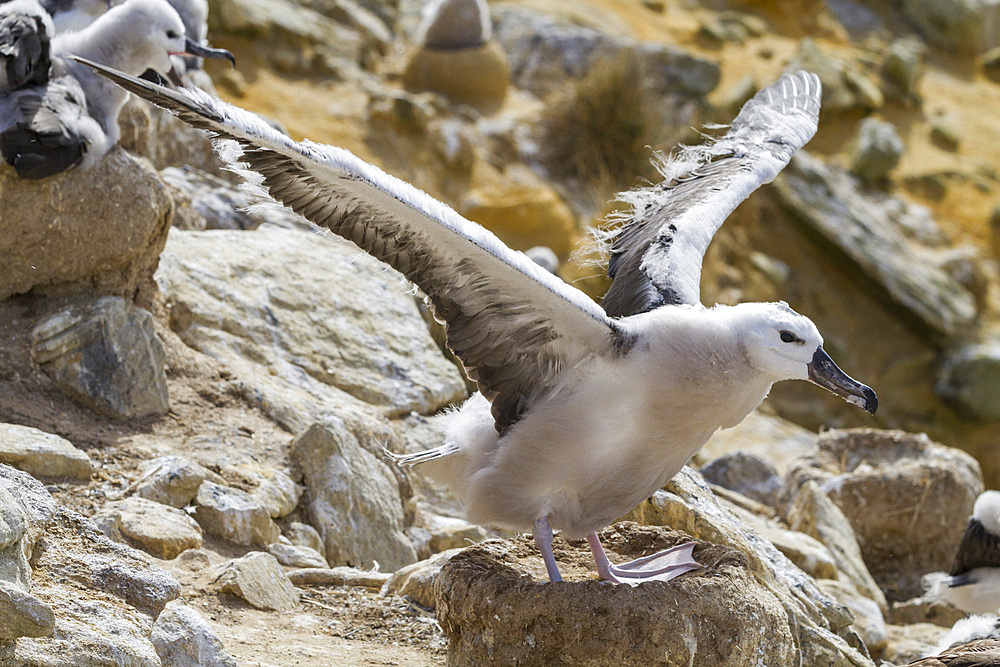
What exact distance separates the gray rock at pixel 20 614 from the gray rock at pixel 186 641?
56 centimetres

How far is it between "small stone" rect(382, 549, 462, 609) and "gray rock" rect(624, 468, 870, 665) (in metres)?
0.99

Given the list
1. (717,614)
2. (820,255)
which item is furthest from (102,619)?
(820,255)

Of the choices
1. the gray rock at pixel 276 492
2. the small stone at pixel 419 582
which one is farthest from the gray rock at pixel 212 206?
the small stone at pixel 419 582

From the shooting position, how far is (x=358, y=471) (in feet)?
20.0

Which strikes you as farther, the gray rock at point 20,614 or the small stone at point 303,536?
the small stone at point 303,536

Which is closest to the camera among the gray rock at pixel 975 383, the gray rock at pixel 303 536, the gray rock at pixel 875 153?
the gray rock at pixel 303 536

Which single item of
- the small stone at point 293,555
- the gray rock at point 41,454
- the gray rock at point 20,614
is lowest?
the small stone at point 293,555

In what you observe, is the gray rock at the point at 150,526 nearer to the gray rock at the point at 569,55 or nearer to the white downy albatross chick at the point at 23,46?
the white downy albatross chick at the point at 23,46

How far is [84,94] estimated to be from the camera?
620 cm

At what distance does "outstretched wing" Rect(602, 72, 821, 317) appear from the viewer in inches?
204

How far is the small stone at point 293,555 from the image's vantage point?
549 centimetres

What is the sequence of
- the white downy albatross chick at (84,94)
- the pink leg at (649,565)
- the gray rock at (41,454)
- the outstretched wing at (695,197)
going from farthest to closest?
the white downy albatross chick at (84,94) < the outstretched wing at (695,197) < the gray rock at (41,454) < the pink leg at (649,565)

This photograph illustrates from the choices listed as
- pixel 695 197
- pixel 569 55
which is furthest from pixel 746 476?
pixel 569 55

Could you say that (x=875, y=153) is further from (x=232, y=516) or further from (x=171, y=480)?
(x=171, y=480)
